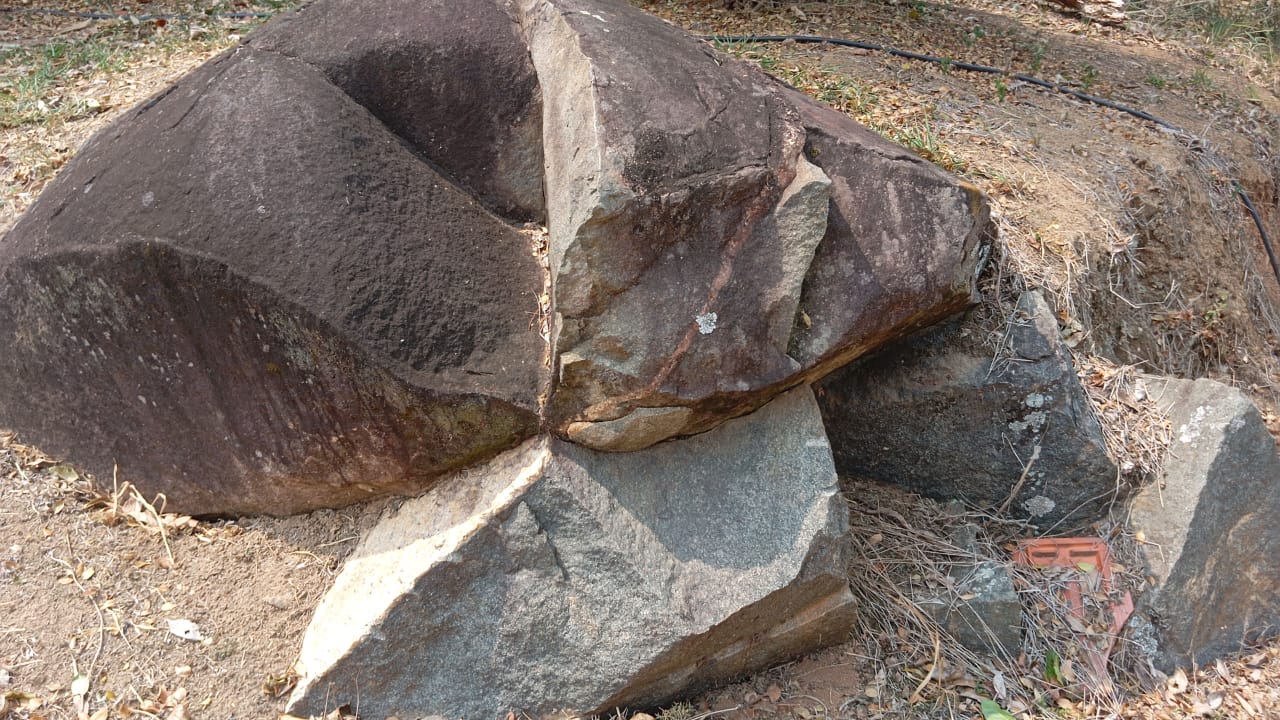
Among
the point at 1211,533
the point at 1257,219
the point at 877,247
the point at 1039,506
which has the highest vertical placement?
the point at 877,247

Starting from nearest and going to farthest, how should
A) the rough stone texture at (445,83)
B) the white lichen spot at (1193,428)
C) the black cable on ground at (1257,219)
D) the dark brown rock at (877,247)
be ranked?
the dark brown rock at (877,247)
the rough stone texture at (445,83)
the white lichen spot at (1193,428)
the black cable on ground at (1257,219)

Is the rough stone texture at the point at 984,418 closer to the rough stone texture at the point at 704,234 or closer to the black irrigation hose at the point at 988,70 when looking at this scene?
the rough stone texture at the point at 704,234

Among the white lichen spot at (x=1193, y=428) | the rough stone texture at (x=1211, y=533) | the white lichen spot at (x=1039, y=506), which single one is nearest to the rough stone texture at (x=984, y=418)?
the white lichen spot at (x=1039, y=506)

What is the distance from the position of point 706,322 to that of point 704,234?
22 centimetres

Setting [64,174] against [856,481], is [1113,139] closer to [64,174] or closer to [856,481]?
[856,481]

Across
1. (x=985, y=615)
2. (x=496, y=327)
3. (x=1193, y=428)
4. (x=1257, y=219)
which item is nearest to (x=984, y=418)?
(x=985, y=615)

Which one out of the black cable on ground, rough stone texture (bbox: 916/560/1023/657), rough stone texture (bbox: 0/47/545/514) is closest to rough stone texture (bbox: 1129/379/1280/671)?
rough stone texture (bbox: 916/560/1023/657)

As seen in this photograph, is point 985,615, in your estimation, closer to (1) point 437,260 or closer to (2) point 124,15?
(1) point 437,260

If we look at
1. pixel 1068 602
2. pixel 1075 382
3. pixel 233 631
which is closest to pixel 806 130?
pixel 1075 382

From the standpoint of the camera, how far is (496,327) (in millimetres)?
2365

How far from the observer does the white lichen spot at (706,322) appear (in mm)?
2299

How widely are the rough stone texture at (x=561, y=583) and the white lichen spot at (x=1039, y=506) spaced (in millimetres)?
871

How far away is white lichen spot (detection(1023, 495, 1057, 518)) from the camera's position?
3.00 metres

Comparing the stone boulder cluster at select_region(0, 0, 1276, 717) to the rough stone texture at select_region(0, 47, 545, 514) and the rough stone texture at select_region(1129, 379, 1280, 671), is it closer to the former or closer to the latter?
the rough stone texture at select_region(0, 47, 545, 514)
